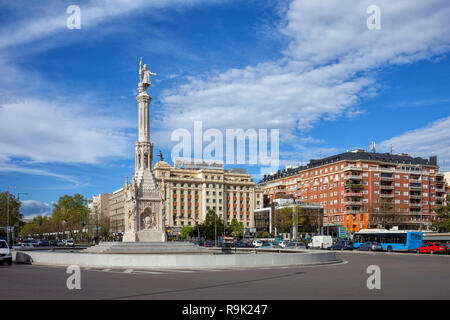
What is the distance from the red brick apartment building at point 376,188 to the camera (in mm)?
110875

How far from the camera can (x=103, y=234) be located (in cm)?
12144

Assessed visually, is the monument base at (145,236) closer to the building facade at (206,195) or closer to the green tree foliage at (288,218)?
the green tree foliage at (288,218)

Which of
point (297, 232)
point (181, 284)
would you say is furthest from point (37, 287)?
point (297, 232)

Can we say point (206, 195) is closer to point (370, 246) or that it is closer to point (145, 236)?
point (370, 246)

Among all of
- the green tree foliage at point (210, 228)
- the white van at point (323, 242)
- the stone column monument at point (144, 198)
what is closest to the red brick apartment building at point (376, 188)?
the green tree foliage at point (210, 228)

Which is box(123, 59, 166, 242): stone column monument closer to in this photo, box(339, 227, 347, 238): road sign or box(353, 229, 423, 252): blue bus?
box(353, 229, 423, 252): blue bus

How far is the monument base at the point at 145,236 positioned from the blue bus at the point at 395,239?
33.6 meters

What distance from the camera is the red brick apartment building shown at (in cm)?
11088

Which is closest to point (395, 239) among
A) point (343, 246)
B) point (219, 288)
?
point (343, 246)

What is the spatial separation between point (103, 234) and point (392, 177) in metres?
73.1

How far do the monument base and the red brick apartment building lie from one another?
232ft

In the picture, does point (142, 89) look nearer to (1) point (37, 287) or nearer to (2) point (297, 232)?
(1) point (37, 287)

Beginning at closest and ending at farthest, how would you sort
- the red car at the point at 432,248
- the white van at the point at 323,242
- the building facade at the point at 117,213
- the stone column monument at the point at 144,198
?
the stone column monument at the point at 144,198 < the red car at the point at 432,248 < the white van at the point at 323,242 < the building facade at the point at 117,213
